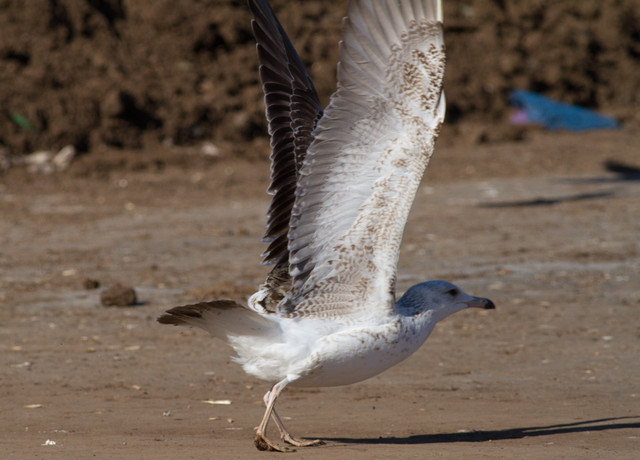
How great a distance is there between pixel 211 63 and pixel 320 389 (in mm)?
15862

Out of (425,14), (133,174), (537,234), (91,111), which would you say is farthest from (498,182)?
(425,14)

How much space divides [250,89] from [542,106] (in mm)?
6734

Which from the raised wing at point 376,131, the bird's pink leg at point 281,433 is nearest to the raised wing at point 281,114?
the raised wing at point 376,131

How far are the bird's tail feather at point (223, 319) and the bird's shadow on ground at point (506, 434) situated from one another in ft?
2.73

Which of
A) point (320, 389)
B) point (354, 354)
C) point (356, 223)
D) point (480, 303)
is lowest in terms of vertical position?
point (320, 389)

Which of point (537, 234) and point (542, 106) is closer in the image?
point (537, 234)

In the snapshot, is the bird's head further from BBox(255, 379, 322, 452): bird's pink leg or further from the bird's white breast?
BBox(255, 379, 322, 452): bird's pink leg

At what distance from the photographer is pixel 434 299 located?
623 centimetres

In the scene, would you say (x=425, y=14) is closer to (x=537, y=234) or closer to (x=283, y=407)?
(x=283, y=407)

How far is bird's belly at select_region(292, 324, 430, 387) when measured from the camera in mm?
5668

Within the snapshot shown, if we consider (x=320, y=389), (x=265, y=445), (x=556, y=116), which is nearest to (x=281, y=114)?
(x=320, y=389)

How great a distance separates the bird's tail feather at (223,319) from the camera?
549 centimetres

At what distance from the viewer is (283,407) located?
22.9 feet

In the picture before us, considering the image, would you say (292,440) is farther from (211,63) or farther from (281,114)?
(211,63)
